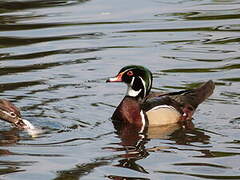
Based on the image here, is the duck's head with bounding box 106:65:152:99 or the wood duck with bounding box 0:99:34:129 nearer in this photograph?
the wood duck with bounding box 0:99:34:129

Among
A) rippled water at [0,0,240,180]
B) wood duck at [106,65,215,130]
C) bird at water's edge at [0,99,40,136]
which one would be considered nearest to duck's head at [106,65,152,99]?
wood duck at [106,65,215,130]

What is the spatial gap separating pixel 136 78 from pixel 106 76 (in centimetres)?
201

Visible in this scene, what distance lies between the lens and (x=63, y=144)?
1252 cm

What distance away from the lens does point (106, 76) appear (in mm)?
16578

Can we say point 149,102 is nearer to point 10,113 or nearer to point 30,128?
point 30,128

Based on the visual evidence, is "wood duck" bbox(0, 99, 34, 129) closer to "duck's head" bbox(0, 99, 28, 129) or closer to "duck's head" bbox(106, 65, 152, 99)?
"duck's head" bbox(0, 99, 28, 129)

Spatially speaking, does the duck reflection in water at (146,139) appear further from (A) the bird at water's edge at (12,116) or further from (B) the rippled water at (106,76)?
(A) the bird at water's edge at (12,116)

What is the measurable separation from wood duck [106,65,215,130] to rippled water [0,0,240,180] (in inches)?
9.7

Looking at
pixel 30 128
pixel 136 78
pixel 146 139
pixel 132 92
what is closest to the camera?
pixel 146 139

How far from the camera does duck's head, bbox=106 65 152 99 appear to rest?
1459 cm

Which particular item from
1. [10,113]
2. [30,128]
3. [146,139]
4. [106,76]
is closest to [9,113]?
[10,113]

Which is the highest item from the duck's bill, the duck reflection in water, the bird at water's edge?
the bird at water's edge

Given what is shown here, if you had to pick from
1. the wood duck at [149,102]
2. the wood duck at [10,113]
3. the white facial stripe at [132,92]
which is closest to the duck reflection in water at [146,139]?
the wood duck at [149,102]

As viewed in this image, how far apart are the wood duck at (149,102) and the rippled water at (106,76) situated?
245 mm
